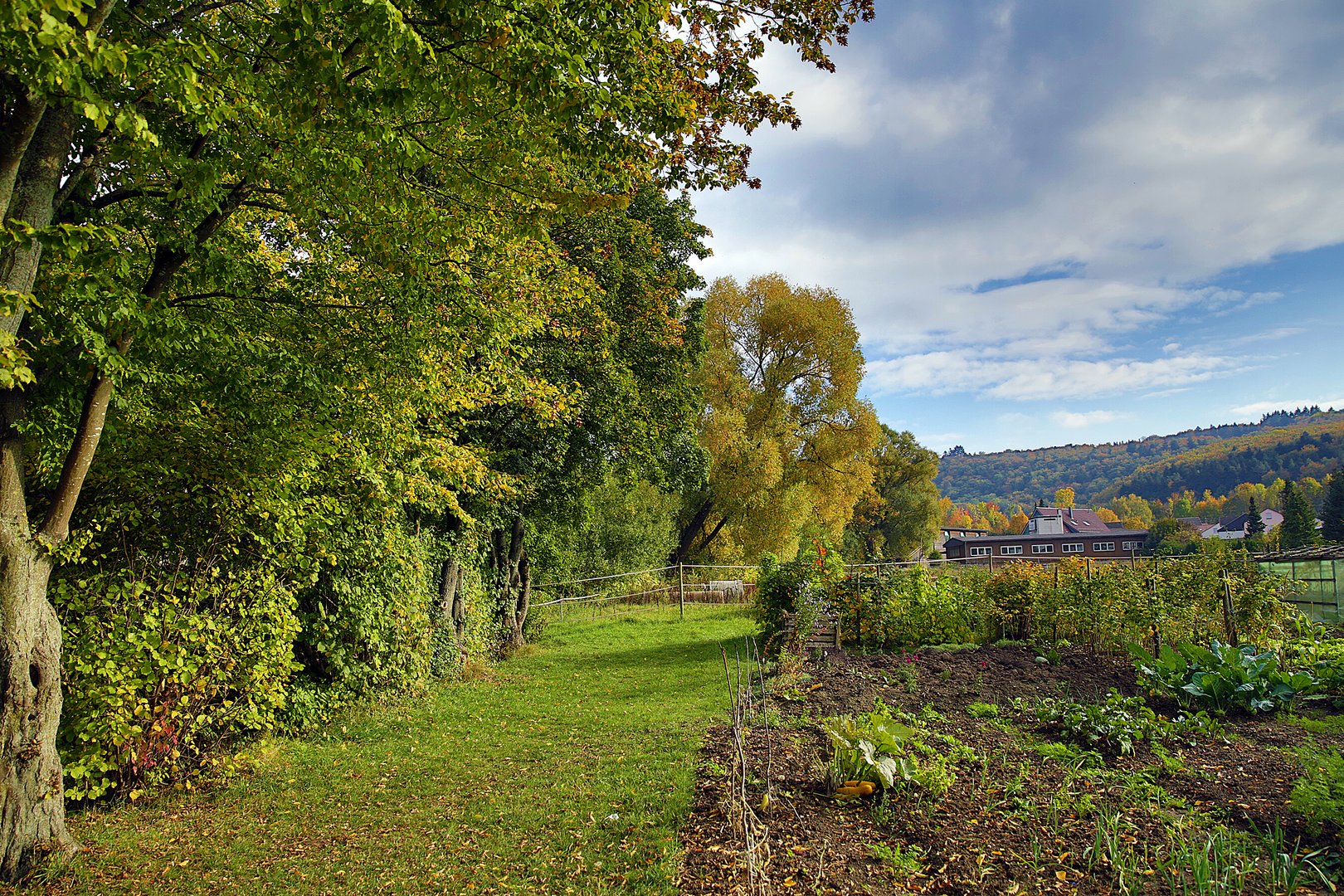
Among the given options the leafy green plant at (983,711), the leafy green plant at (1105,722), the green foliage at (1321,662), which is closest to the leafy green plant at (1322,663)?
the green foliage at (1321,662)

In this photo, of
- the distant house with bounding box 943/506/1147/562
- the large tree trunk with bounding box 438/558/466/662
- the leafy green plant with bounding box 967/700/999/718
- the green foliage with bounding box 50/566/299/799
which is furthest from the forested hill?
the green foliage with bounding box 50/566/299/799

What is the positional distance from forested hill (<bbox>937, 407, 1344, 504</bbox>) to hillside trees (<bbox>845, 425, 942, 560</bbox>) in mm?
68476

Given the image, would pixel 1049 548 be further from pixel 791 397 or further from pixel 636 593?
pixel 636 593

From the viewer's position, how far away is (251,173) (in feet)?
15.5

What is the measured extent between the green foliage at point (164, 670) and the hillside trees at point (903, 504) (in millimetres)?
43894

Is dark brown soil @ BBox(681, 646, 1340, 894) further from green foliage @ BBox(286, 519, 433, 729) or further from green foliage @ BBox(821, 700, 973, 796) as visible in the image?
green foliage @ BBox(286, 519, 433, 729)

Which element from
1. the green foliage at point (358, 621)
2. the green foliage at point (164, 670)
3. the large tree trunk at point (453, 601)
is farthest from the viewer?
the large tree trunk at point (453, 601)

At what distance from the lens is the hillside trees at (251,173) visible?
3733 millimetres

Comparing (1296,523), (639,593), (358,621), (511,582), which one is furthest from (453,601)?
(1296,523)

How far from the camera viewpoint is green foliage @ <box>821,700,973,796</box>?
4.55 meters

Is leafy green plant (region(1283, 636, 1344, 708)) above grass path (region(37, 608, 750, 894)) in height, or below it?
above

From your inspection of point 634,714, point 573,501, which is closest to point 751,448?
point 573,501

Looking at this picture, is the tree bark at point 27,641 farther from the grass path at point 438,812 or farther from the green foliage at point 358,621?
the green foliage at point 358,621

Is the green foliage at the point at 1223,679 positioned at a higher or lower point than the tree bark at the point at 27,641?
lower
